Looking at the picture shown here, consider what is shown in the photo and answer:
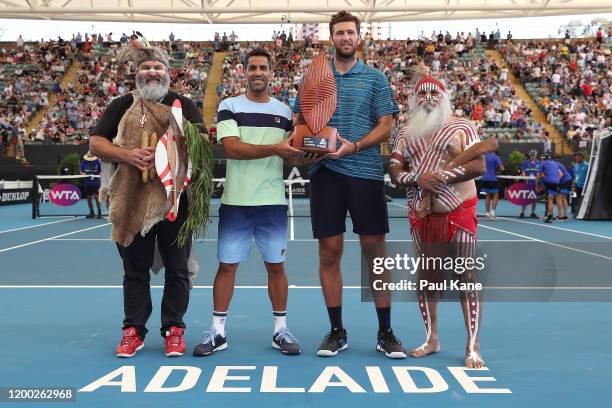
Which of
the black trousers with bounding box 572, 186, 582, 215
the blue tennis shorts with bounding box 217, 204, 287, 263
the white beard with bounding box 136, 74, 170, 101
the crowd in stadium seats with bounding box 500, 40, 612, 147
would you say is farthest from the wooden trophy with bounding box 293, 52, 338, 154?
the crowd in stadium seats with bounding box 500, 40, 612, 147

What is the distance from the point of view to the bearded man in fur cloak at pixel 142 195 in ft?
16.9

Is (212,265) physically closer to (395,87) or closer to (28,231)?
(28,231)

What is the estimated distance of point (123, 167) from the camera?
522cm

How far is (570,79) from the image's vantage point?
127ft

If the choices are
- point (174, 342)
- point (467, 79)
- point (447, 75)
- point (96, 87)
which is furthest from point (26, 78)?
point (174, 342)

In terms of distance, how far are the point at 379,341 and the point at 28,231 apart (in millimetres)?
11776

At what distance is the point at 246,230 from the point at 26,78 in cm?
3793

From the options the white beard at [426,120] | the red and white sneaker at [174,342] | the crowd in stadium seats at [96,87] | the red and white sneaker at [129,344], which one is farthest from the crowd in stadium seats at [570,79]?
the red and white sneaker at [129,344]

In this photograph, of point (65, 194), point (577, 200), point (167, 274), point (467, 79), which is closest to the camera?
point (167, 274)

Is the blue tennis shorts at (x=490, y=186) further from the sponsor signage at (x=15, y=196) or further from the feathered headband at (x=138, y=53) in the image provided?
the sponsor signage at (x=15, y=196)

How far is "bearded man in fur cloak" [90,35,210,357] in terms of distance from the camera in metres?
5.16

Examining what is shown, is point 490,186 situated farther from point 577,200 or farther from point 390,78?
point 390,78

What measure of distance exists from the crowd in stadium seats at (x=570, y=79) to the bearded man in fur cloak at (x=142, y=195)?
2692cm

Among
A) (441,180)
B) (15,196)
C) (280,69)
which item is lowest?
(15,196)
